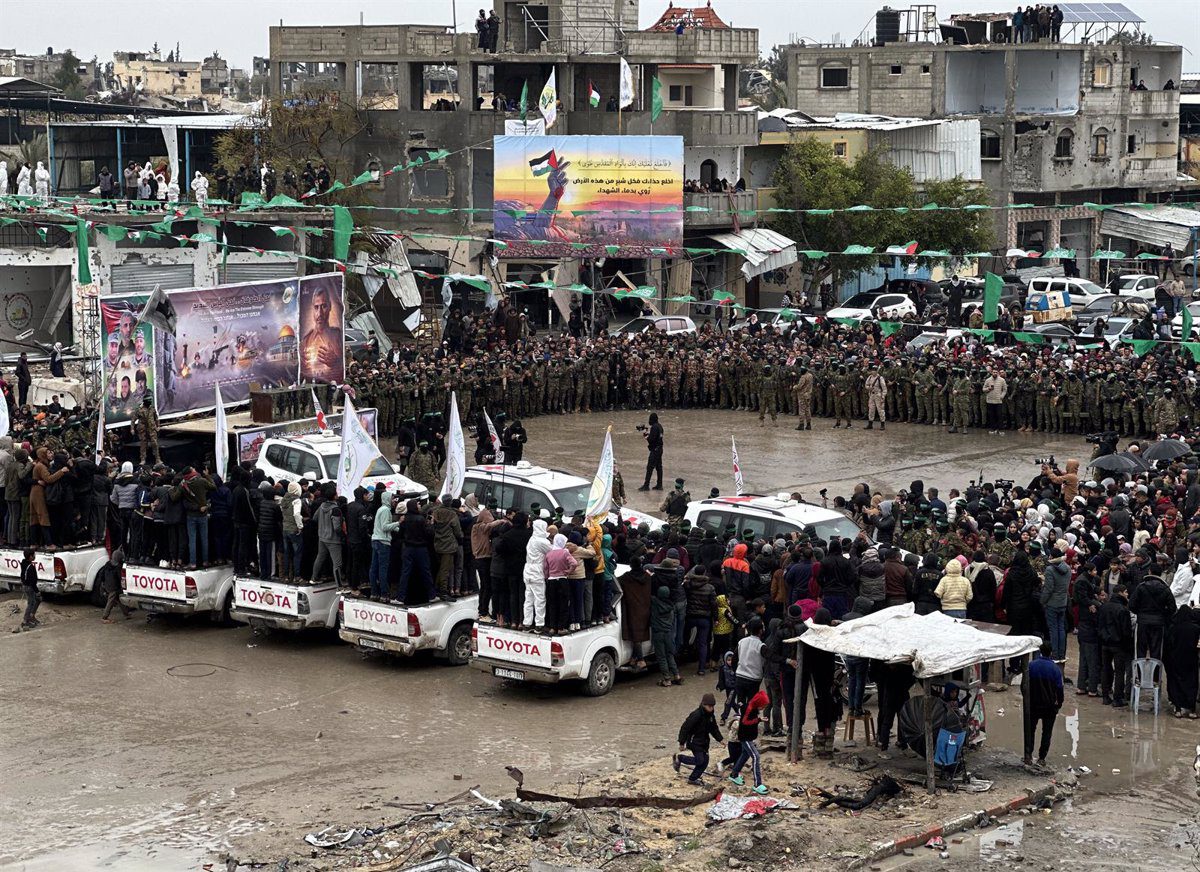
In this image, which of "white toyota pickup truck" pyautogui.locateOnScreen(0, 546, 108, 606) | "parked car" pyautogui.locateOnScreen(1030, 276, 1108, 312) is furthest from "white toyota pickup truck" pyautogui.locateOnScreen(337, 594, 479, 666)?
"parked car" pyautogui.locateOnScreen(1030, 276, 1108, 312)

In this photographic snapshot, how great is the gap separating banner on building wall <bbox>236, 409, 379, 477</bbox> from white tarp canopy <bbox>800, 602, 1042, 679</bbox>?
11084mm

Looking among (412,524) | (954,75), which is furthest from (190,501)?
(954,75)

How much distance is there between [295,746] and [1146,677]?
7.56 meters

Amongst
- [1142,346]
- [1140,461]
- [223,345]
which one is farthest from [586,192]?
[1140,461]

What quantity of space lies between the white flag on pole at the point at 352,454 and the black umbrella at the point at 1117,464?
9837 millimetres

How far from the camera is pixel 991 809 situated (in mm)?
13516

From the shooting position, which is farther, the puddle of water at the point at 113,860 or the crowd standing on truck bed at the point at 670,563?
the crowd standing on truck bed at the point at 670,563

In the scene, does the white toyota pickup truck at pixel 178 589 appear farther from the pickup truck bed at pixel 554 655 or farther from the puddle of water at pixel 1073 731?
the puddle of water at pixel 1073 731

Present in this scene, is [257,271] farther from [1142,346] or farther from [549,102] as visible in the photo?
[1142,346]

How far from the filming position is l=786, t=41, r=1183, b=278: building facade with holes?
2325 inches

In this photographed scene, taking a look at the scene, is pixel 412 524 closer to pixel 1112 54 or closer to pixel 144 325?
pixel 144 325

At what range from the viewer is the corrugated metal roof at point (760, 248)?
1855 inches

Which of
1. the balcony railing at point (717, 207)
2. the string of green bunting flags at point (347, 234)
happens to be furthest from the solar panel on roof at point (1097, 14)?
the balcony railing at point (717, 207)

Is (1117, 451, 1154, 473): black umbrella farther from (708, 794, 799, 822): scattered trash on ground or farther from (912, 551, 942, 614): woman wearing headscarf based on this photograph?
(708, 794, 799, 822): scattered trash on ground
